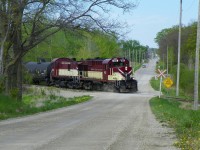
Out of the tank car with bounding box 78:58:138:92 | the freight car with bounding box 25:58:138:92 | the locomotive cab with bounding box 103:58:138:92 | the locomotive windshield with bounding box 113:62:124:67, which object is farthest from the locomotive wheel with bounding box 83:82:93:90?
the locomotive windshield with bounding box 113:62:124:67

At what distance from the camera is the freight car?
53219 mm

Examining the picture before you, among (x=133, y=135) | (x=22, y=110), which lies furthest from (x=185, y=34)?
(x=133, y=135)

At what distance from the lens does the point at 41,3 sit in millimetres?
27219

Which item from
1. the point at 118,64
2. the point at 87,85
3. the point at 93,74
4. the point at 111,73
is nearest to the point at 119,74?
the point at 111,73

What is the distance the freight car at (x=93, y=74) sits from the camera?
53219 mm

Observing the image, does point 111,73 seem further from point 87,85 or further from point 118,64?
point 87,85

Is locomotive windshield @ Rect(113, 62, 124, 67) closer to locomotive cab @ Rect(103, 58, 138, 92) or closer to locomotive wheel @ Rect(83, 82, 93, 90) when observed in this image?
locomotive cab @ Rect(103, 58, 138, 92)

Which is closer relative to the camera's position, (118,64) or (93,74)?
(118,64)

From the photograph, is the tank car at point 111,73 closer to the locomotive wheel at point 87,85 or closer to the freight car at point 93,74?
the freight car at point 93,74

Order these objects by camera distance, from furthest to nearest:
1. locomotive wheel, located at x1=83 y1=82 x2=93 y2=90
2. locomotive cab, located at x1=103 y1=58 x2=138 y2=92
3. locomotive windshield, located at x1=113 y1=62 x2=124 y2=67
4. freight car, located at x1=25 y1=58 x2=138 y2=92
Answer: locomotive wheel, located at x1=83 y1=82 x2=93 y2=90 → locomotive windshield, located at x1=113 y1=62 x2=124 y2=67 → freight car, located at x1=25 y1=58 x2=138 y2=92 → locomotive cab, located at x1=103 y1=58 x2=138 y2=92

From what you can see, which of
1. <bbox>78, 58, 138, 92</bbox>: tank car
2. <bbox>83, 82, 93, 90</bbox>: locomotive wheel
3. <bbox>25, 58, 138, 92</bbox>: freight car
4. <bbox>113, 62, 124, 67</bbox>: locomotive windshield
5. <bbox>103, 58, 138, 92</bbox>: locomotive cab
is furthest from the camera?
<bbox>83, 82, 93, 90</bbox>: locomotive wheel

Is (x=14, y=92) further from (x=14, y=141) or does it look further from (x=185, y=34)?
(x=185, y=34)

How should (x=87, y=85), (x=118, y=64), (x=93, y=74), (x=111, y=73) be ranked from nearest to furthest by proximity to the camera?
(x=111, y=73) < (x=118, y=64) < (x=93, y=74) < (x=87, y=85)

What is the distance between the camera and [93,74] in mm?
55344
